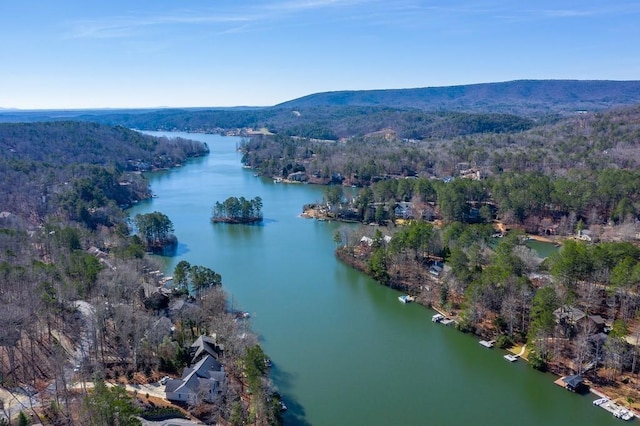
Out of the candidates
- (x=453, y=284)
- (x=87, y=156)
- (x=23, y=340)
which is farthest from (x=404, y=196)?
(x=87, y=156)

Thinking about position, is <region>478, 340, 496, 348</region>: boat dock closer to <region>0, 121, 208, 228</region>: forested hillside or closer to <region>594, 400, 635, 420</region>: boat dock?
<region>594, 400, 635, 420</region>: boat dock

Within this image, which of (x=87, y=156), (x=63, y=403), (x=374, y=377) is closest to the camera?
(x=63, y=403)

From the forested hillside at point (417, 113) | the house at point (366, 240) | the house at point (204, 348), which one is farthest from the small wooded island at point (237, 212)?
the forested hillside at point (417, 113)

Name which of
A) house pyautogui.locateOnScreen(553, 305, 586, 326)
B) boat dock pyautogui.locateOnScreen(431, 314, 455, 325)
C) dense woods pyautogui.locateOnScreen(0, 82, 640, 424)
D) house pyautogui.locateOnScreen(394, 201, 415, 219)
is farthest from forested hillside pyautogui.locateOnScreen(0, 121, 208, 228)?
house pyautogui.locateOnScreen(553, 305, 586, 326)

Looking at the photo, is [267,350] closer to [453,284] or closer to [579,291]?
[453,284]

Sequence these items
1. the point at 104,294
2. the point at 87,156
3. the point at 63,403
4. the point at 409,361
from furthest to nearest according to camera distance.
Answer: the point at 87,156
the point at 104,294
the point at 409,361
the point at 63,403

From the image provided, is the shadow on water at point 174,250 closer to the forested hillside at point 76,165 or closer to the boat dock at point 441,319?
the forested hillside at point 76,165

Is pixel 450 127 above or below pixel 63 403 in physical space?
above
